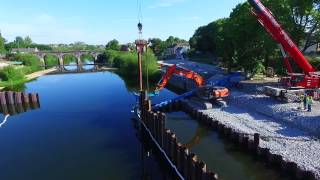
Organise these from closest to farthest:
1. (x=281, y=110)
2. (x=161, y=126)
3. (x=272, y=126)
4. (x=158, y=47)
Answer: (x=161, y=126), (x=272, y=126), (x=281, y=110), (x=158, y=47)

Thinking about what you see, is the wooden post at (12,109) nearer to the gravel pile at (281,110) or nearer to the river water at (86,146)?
the river water at (86,146)

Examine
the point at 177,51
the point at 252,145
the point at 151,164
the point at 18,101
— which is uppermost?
the point at 177,51

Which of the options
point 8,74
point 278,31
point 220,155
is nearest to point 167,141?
point 220,155

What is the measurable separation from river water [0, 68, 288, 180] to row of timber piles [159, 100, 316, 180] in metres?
0.84

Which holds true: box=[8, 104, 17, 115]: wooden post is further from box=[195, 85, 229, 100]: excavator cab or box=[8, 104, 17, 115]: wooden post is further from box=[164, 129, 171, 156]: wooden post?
box=[164, 129, 171, 156]: wooden post

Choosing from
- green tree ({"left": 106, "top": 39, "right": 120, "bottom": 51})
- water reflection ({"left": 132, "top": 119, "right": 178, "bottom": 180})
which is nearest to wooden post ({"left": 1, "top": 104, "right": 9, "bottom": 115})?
water reflection ({"left": 132, "top": 119, "right": 178, "bottom": 180})

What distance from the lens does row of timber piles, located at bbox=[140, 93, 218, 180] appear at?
15667 millimetres

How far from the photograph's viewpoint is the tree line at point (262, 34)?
40000mm

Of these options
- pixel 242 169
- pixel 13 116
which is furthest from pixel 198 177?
pixel 13 116

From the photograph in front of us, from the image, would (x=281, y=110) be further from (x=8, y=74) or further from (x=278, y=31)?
(x=8, y=74)

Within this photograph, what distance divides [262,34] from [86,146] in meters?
27.4

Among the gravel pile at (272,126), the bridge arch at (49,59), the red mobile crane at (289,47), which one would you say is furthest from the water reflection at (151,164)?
the bridge arch at (49,59)

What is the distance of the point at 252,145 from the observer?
2262 centimetres

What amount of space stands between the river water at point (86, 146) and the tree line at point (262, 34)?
15.1m
